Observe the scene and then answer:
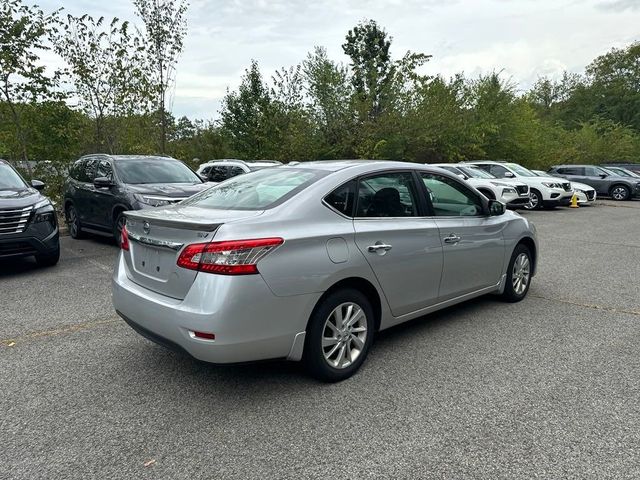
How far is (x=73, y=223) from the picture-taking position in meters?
10.0

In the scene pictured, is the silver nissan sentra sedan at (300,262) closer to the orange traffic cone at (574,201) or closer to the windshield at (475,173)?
the windshield at (475,173)

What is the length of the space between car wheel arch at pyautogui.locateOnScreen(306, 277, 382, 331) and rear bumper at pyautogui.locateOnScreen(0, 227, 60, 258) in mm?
5252

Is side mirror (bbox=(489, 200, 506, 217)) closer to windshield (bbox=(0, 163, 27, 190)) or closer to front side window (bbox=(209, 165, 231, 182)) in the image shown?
windshield (bbox=(0, 163, 27, 190))


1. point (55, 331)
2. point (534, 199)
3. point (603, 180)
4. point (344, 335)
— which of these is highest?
point (344, 335)

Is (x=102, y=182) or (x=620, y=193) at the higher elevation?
(x=102, y=182)

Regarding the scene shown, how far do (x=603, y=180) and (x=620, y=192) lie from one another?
2.99 feet

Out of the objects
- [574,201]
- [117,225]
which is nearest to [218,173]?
[117,225]

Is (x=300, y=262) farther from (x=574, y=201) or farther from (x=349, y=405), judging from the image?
(x=574, y=201)

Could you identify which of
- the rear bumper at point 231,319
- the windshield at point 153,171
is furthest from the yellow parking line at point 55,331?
the windshield at point 153,171

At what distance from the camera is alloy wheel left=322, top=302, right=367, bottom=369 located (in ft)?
11.2

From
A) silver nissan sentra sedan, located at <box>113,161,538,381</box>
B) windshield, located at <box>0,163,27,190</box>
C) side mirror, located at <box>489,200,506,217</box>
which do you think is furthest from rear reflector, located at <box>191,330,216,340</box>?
windshield, located at <box>0,163,27,190</box>

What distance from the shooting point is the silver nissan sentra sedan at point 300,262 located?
2967mm

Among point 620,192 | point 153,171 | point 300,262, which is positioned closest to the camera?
point 300,262

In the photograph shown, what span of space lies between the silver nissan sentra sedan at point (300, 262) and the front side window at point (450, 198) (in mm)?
17
